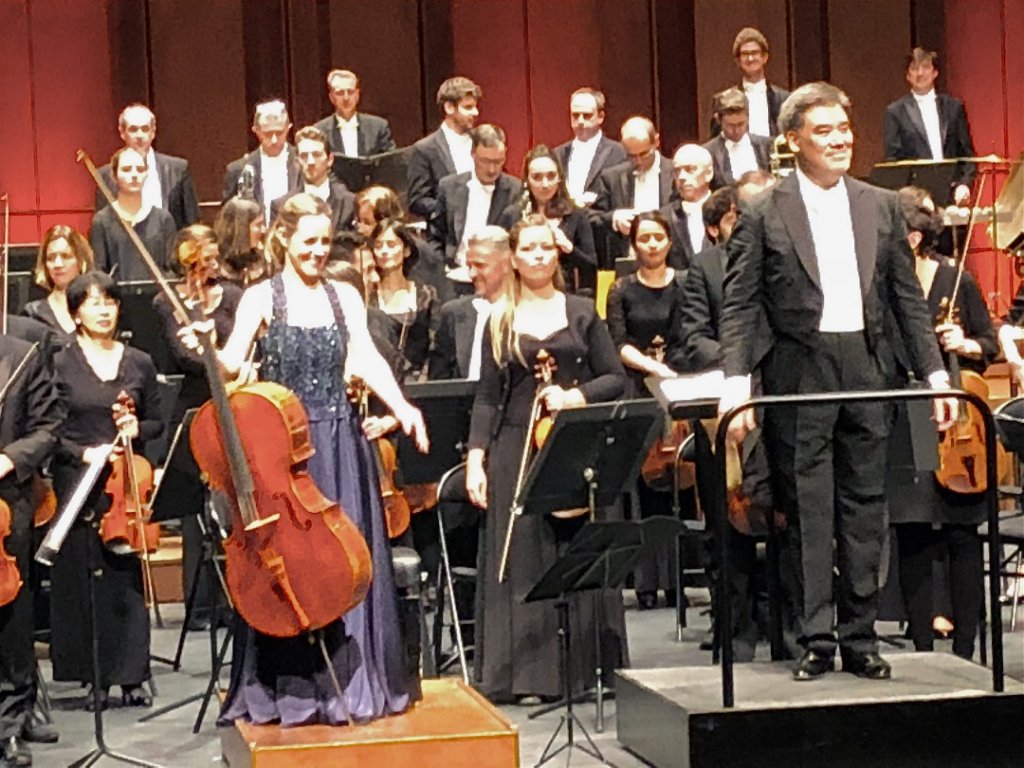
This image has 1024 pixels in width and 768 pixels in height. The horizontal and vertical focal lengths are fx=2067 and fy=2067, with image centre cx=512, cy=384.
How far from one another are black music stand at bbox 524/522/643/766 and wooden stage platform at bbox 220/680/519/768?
0.35m

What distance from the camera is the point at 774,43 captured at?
12.3 metres

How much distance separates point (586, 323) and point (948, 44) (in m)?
6.88

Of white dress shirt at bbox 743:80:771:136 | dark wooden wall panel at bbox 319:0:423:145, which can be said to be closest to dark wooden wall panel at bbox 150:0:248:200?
dark wooden wall panel at bbox 319:0:423:145

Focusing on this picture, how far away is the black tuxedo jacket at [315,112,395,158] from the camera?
32.8ft

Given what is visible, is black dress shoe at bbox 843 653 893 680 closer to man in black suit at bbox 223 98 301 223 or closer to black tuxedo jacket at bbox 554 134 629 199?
black tuxedo jacket at bbox 554 134 629 199

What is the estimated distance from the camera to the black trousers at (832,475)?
205 inches

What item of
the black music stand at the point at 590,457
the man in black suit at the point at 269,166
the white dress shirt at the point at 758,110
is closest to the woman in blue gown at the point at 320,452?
the black music stand at the point at 590,457

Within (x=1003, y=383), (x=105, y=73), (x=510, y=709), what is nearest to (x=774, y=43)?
(x=1003, y=383)

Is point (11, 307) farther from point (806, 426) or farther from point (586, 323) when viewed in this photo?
point (806, 426)

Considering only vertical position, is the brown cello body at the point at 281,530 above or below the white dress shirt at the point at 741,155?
below

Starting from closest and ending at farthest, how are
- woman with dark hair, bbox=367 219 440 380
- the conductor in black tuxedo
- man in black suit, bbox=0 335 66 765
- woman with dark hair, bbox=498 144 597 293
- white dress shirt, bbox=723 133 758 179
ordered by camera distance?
the conductor in black tuxedo, man in black suit, bbox=0 335 66 765, woman with dark hair, bbox=367 219 440 380, woman with dark hair, bbox=498 144 597 293, white dress shirt, bbox=723 133 758 179

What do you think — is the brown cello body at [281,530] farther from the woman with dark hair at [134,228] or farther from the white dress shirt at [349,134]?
the white dress shirt at [349,134]

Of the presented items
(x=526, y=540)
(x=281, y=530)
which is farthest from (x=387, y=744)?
(x=526, y=540)

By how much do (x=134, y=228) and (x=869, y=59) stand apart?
547 centimetres
